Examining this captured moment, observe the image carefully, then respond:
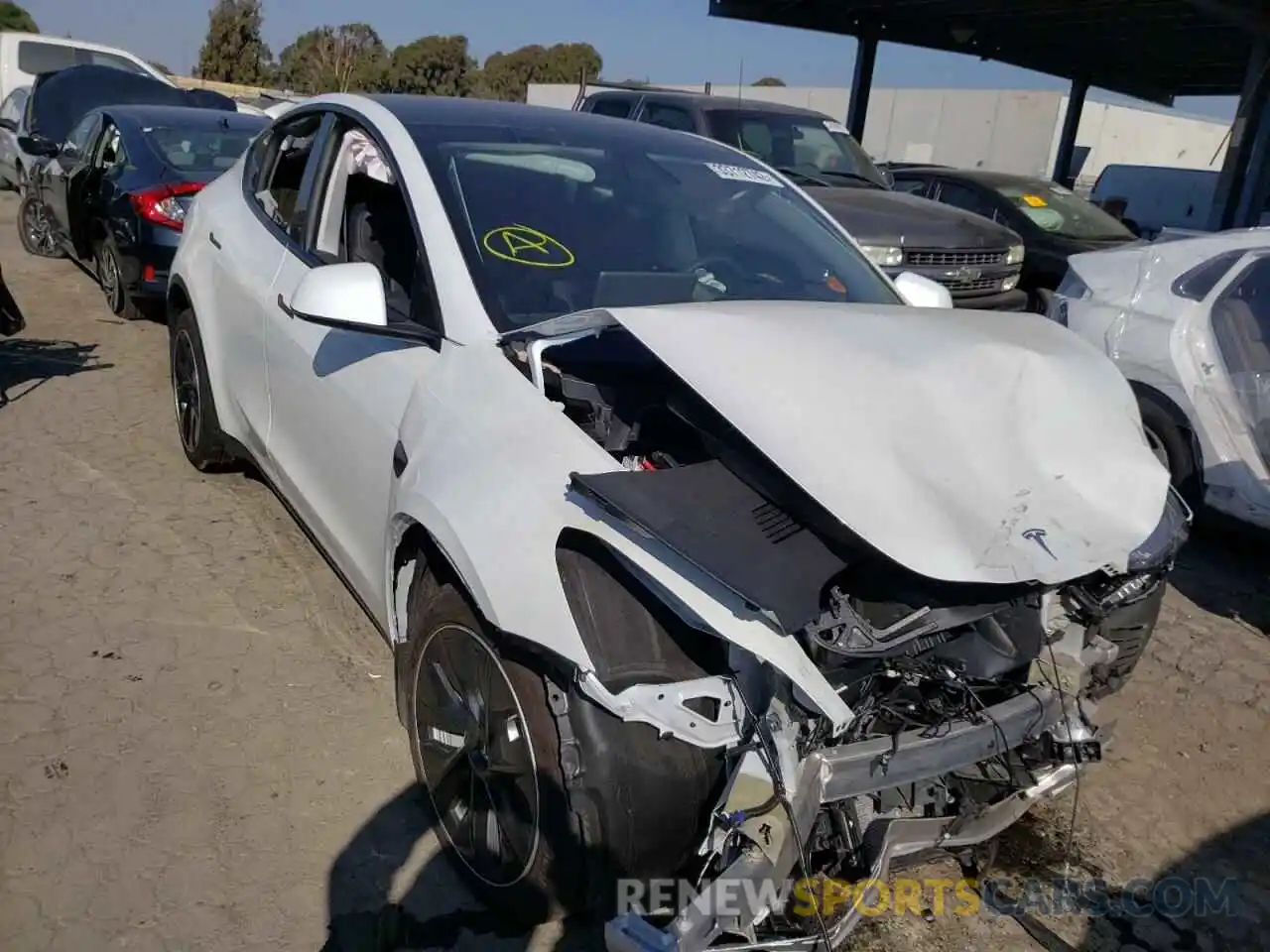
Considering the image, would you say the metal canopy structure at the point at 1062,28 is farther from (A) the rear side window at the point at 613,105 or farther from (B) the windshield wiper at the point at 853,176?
(A) the rear side window at the point at 613,105

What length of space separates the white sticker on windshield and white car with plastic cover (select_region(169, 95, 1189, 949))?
0.71 meters

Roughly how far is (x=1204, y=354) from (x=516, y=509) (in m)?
4.37

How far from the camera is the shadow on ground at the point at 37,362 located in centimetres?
647

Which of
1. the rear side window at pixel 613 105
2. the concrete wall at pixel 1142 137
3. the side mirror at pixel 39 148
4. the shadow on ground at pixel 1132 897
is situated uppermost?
the rear side window at pixel 613 105

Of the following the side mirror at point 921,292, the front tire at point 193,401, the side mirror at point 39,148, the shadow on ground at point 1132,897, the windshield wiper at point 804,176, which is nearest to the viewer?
the shadow on ground at point 1132,897

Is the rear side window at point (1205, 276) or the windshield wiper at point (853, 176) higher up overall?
the rear side window at point (1205, 276)

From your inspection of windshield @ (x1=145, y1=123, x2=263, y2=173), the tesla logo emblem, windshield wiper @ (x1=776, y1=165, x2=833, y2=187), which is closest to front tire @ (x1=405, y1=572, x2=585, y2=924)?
the tesla logo emblem

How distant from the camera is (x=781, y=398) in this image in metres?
2.26

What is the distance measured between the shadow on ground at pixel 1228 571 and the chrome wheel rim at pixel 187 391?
4.74 m

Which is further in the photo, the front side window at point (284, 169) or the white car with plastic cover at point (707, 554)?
the front side window at point (284, 169)

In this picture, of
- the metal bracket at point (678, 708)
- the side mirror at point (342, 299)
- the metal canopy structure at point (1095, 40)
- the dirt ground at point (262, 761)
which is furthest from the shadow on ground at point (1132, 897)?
the metal canopy structure at point (1095, 40)

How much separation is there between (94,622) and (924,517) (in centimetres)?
314

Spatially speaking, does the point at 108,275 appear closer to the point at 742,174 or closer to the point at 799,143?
the point at 799,143

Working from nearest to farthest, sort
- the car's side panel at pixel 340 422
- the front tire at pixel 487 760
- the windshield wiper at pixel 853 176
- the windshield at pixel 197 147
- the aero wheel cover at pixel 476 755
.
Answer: the front tire at pixel 487 760, the aero wheel cover at pixel 476 755, the car's side panel at pixel 340 422, the windshield at pixel 197 147, the windshield wiper at pixel 853 176
